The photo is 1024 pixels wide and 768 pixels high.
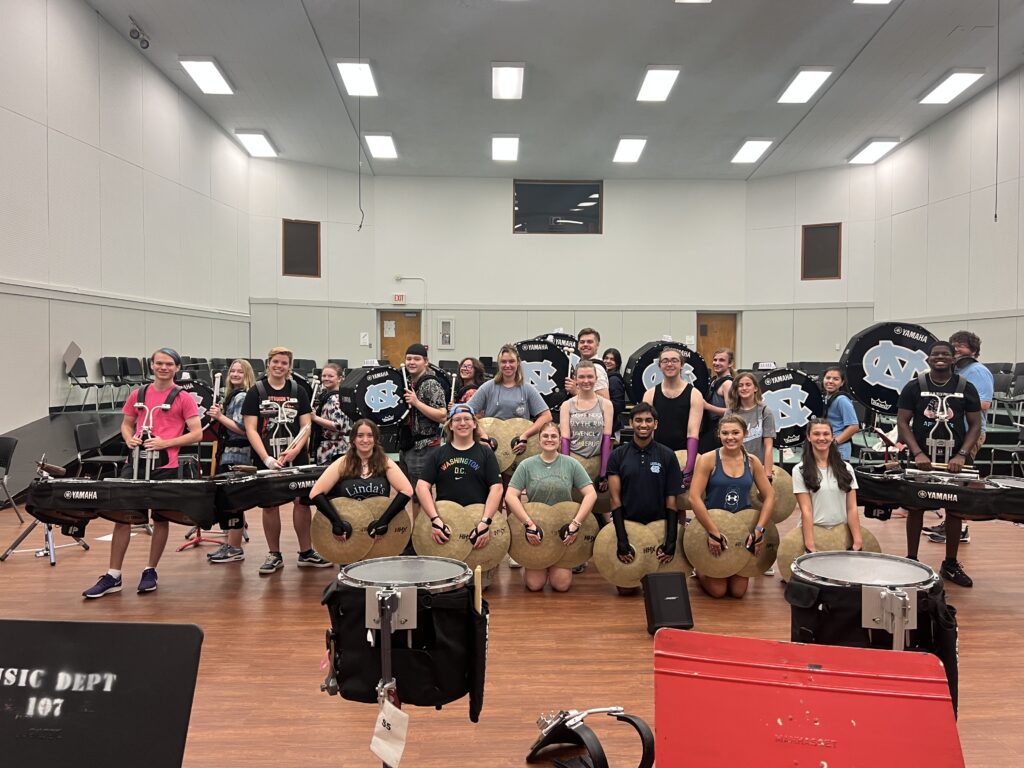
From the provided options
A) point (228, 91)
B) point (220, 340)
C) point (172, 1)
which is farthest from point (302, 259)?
point (172, 1)

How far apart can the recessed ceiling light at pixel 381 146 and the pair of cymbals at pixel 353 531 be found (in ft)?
37.2

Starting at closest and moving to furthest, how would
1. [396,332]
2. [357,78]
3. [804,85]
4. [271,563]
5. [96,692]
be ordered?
[96,692] < [271,563] < [357,78] < [804,85] < [396,332]

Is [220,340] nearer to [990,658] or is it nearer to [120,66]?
[120,66]

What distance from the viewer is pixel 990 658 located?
13.4ft

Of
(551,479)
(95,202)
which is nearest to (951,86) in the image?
(551,479)

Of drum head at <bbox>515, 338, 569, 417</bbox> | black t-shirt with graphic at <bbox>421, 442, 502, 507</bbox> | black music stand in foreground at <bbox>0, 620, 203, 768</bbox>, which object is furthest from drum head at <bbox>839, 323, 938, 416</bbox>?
black music stand in foreground at <bbox>0, 620, 203, 768</bbox>

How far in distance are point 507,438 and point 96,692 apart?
447cm

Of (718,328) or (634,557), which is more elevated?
(718,328)

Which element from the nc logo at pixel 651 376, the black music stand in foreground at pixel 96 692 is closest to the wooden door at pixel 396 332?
the nc logo at pixel 651 376

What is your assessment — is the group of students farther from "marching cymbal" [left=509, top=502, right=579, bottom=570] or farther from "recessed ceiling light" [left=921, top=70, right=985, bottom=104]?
"recessed ceiling light" [left=921, top=70, right=985, bottom=104]

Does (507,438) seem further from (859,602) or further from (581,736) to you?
(859,602)

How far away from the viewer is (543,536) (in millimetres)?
5191

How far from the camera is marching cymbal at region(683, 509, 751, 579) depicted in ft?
16.4

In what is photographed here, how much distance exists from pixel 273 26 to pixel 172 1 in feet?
4.40
